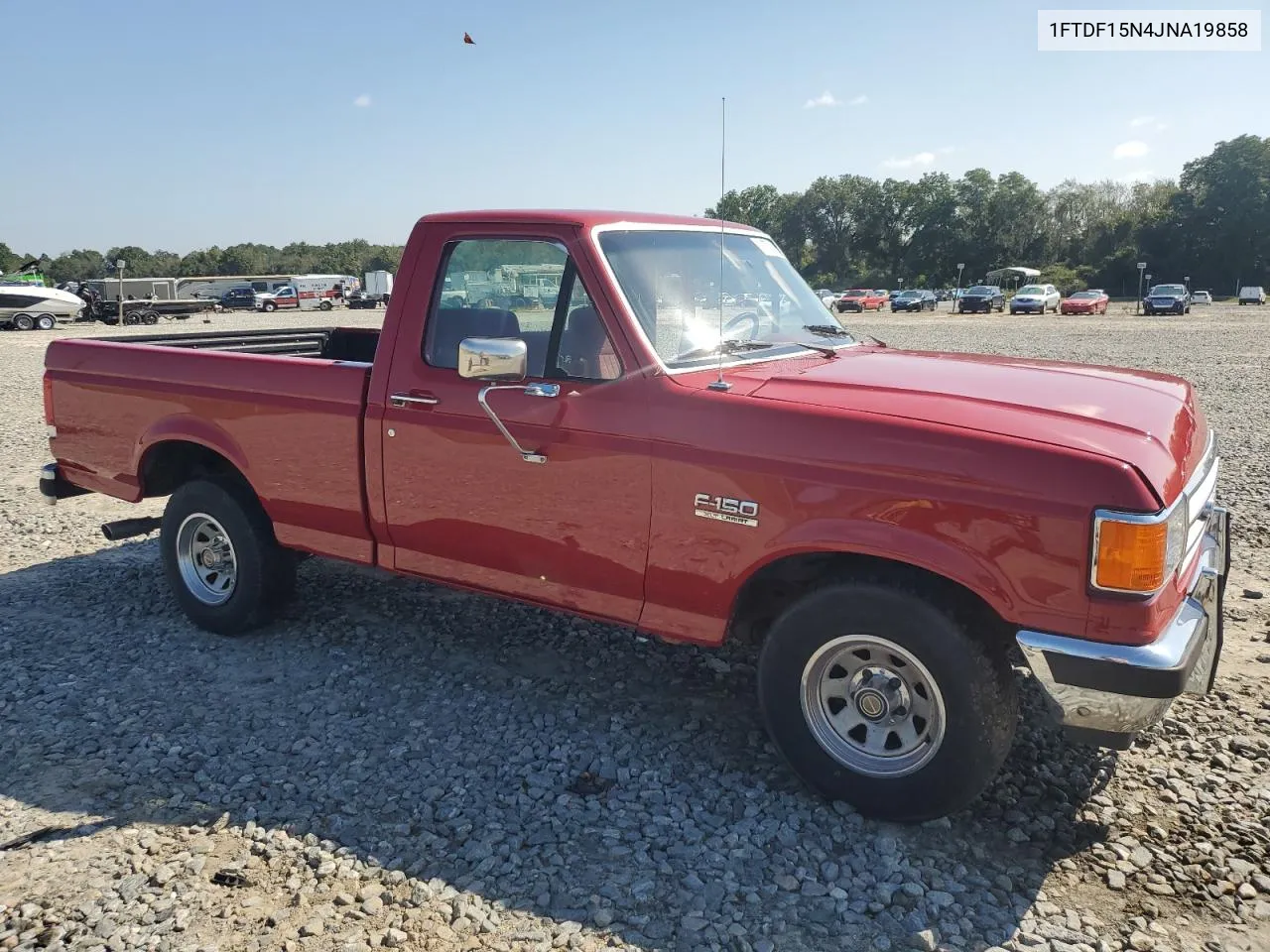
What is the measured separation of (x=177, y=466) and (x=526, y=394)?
254 cm

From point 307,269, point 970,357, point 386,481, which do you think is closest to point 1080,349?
point 970,357

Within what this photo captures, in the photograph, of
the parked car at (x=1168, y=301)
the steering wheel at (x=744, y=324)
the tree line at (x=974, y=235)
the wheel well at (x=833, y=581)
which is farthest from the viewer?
the tree line at (x=974, y=235)

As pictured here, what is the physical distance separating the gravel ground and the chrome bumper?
0.29 meters

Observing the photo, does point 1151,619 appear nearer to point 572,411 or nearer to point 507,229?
point 572,411

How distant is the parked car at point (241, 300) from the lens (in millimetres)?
58750

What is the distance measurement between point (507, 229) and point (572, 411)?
3.05 ft

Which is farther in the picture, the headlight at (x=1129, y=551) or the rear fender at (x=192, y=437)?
the rear fender at (x=192, y=437)

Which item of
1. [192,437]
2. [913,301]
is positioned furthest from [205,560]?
[913,301]

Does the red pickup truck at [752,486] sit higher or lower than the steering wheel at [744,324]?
lower

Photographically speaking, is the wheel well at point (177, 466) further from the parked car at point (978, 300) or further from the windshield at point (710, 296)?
the parked car at point (978, 300)

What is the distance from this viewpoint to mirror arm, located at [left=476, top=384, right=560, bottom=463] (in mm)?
3666

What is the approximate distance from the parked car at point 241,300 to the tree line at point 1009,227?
138ft

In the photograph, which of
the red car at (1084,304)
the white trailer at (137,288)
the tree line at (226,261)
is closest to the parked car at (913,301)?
the red car at (1084,304)

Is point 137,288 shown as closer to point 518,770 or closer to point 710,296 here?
point 710,296
